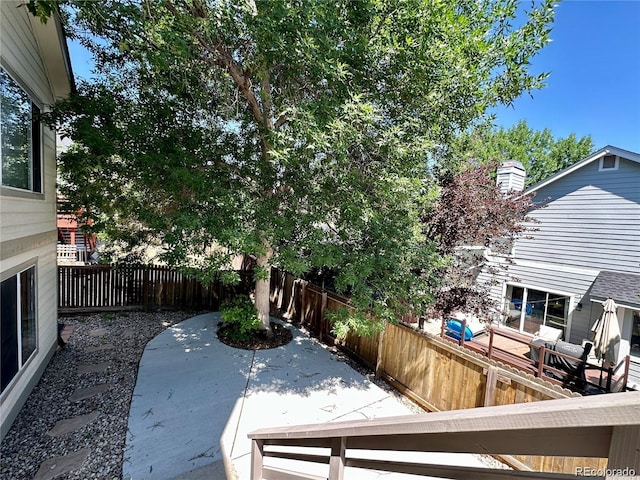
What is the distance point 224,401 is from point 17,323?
322 centimetres

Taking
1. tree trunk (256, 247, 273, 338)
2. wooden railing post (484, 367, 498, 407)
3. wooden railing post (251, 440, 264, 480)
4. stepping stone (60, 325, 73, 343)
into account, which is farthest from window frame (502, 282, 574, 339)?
stepping stone (60, 325, 73, 343)

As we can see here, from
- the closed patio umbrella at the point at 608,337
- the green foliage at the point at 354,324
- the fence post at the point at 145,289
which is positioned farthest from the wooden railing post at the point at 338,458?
the fence post at the point at 145,289

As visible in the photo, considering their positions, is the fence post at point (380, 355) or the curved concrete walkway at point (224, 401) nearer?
the curved concrete walkway at point (224, 401)

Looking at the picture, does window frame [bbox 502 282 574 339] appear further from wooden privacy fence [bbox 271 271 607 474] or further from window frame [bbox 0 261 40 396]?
window frame [bbox 0 261 40 396]

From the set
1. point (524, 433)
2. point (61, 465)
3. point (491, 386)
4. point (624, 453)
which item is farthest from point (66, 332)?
point (624, 453)

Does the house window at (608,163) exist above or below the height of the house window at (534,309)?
above

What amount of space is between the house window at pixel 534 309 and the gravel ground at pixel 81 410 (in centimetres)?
1031

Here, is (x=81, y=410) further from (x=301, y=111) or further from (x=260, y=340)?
(x=301, y=111)

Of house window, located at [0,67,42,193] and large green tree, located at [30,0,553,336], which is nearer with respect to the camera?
house window, located at [0,67,42,193]

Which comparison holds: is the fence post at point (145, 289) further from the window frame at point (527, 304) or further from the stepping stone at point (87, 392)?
the window frame at point (527, 304)

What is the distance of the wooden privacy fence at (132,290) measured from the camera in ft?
29.6

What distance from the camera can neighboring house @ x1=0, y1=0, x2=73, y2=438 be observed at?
394cm

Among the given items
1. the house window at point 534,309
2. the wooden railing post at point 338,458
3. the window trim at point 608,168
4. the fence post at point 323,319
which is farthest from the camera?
the house window at point 534,309

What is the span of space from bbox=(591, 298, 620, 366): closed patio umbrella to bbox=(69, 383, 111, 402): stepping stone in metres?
9.80
